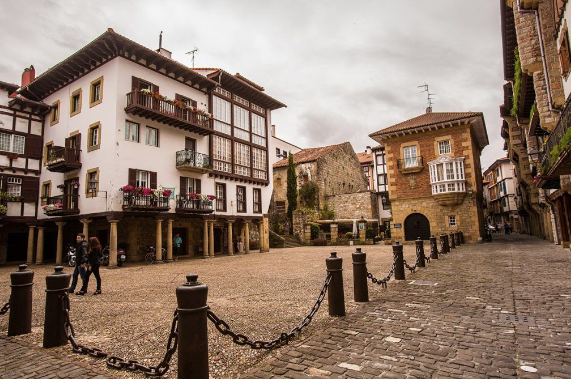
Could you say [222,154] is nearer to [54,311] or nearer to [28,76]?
[28,76]

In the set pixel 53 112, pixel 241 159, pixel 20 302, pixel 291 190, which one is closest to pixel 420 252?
pixel 20 302

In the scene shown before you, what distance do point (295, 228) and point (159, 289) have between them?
25733 mm

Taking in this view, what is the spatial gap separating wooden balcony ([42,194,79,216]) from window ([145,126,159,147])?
5071mm

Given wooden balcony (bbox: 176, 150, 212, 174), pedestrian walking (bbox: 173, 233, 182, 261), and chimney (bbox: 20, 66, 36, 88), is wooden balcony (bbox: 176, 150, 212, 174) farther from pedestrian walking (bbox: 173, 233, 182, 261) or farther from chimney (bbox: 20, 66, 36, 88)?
chimney (bbox: 20, 66, 36, 88)

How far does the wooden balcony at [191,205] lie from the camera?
776 inches

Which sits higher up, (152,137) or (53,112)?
(53,112)

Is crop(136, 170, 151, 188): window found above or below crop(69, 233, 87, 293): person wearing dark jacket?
above

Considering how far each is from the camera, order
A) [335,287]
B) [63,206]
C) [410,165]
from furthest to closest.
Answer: [410,165], [63,206], [335,287]

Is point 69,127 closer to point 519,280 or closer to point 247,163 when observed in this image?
point 247,163

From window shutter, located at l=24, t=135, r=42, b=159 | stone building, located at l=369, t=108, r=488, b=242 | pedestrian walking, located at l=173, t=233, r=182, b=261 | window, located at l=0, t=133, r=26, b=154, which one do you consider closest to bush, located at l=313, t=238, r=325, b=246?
stone building, located at l=369, t=108, r=488, b=242

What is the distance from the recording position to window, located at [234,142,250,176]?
24.6 meters

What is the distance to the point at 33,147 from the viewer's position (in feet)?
70.6

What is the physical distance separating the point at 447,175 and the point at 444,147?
2.47 meters

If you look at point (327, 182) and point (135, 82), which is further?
point (327, 182)
